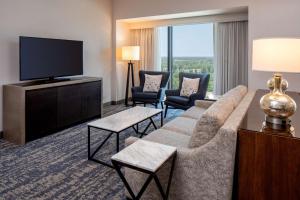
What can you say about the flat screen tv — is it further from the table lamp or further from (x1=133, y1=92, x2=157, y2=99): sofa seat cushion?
the table lamp

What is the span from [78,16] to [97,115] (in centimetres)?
214

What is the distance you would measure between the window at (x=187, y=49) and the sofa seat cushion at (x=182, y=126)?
305cm

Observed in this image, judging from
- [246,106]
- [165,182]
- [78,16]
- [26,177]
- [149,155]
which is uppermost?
[78,16]

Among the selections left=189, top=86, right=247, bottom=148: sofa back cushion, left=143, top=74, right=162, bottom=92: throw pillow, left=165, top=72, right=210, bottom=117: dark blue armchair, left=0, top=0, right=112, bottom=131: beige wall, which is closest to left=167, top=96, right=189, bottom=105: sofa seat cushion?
left=165, top=72, right=210, bottom=117: dark blue armchair

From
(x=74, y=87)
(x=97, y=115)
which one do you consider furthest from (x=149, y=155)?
(x=97, y=115)

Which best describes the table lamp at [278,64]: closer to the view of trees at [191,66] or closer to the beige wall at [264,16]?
the beige wall at [264,16]

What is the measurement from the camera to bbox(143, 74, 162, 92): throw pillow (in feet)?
18.8

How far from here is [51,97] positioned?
12.8 feet

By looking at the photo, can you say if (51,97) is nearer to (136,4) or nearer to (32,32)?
(32,32)

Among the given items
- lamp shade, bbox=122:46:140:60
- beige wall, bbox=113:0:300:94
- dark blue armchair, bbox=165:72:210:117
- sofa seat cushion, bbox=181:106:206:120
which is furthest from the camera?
lamp shade, bbox=122:46:140:60

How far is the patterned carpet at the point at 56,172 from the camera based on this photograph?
90.4 inches

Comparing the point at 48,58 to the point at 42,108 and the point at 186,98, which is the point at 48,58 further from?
the point at 186,98

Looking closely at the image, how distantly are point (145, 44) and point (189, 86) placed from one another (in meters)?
2.15

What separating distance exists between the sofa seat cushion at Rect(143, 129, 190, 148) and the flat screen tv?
2406 mm
